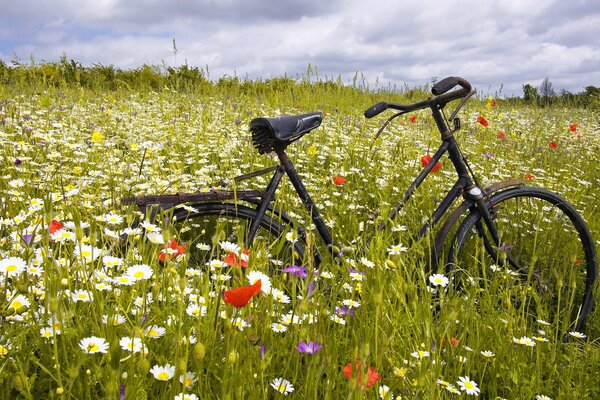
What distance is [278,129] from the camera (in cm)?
255

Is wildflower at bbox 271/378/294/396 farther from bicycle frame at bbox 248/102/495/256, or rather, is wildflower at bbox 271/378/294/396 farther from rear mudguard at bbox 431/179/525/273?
rear mudguard at bbox 431/179/525/273

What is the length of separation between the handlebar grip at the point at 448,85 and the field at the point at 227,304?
0.77 m

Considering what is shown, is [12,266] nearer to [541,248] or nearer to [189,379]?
[189,379]

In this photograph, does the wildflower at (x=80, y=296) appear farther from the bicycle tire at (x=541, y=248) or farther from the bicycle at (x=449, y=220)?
the bicycle tire at (x=541, y=248)

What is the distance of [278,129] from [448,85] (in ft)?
3.57

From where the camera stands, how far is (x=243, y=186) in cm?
407

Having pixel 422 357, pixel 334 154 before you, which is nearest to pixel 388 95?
pixel 334 154

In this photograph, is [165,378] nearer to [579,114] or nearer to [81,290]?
[81,290]

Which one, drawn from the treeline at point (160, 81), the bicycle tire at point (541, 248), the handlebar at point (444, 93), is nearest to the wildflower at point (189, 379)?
the handlebar at point (444, 93)

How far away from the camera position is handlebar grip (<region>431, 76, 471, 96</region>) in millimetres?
2928

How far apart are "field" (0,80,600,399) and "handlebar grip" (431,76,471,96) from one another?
0.77 m

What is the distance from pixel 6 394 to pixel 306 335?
34.6 inches

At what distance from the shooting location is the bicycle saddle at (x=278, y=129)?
2.55m

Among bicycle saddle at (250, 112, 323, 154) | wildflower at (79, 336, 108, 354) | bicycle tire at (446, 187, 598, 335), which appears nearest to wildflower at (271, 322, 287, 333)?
wildflower at (79, 336, 108, 354)
